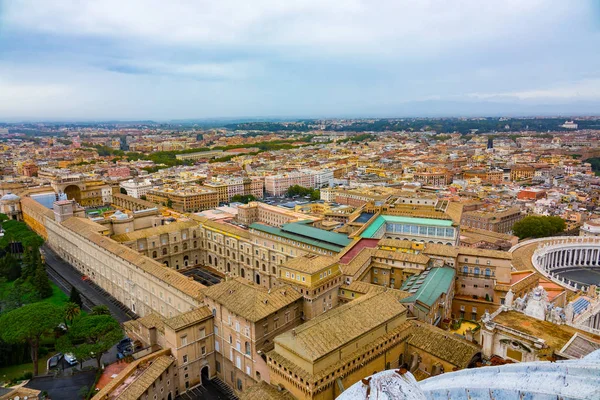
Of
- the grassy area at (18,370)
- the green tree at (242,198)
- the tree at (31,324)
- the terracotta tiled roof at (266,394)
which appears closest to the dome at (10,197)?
the green tree at (242,198)

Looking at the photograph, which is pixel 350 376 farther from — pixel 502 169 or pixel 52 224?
pixel 502 169

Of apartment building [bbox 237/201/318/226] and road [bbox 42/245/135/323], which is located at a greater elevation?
apartment building [bbox 237/201/318/226]

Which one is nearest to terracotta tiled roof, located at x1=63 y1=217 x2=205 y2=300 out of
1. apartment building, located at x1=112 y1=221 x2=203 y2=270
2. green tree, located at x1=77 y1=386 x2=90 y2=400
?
apartment building, located at x1=112 y1=221 x2=203 y2=270

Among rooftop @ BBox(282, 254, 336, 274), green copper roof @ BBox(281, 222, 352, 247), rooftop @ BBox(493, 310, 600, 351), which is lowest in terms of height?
green copper roof @ BBox(281, 222, 352, 247)

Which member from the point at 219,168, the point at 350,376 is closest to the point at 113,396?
the point at 350,376

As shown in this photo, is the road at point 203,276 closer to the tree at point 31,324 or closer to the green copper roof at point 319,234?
the green copper roof at point 319,234

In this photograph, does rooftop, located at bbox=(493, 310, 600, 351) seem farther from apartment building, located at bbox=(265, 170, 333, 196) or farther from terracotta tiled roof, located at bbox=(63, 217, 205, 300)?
apartment building, located at bbox=(265, 170, 333, 196)

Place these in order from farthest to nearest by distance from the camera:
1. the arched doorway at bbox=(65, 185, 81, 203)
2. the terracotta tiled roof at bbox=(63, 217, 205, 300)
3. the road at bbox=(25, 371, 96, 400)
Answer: the arched doorway at bbox=(65, 185, 81, 203) → the terracotta tiled roof at bbox=(63, 217, 205, 300) → the road at bbox=(25, 371, 96, 400)

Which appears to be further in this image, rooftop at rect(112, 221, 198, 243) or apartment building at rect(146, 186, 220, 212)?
apartment building at rect(146, 186, 220, 212)

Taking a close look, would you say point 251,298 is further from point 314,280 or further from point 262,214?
point 262,214
